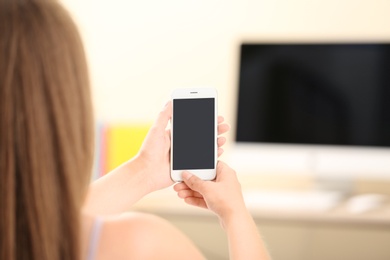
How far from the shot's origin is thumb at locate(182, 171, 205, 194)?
1.10 m

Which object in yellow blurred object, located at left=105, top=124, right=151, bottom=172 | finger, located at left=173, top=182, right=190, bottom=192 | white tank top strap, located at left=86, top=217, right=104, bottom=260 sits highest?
white tank top strap, located at left=86, top=217, right=104, bottom=260

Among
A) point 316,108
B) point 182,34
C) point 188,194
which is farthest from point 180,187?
point 182,34

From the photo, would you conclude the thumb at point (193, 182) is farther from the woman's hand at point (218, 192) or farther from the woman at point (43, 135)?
the woman at point (43, 135)

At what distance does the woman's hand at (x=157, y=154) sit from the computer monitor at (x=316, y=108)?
3.69 feet

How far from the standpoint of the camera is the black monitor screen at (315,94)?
2307 mm

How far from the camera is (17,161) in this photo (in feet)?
2.13

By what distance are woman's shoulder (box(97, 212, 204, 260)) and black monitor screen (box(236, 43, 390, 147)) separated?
169 cm

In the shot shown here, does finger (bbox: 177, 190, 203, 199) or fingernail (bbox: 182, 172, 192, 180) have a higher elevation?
fingernail (bbox: 182, 172, 192, 180)

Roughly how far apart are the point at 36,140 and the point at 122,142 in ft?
5.95

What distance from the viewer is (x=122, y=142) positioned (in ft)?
8.04

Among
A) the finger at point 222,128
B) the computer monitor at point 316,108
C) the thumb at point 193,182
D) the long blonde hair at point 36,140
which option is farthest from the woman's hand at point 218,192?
the computer monitor at point 316,108

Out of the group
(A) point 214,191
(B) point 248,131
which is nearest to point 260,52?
(B) point 248,131

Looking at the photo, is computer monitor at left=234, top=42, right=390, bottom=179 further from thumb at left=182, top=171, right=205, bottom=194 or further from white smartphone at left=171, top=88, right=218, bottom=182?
thumb at left=182, top=171, right=205, bottom=194

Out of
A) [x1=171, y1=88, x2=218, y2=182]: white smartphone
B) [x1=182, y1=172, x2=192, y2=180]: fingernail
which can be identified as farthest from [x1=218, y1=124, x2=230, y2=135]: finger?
[x1=182, y1=172, x2=192, y2=180]: fingernail
